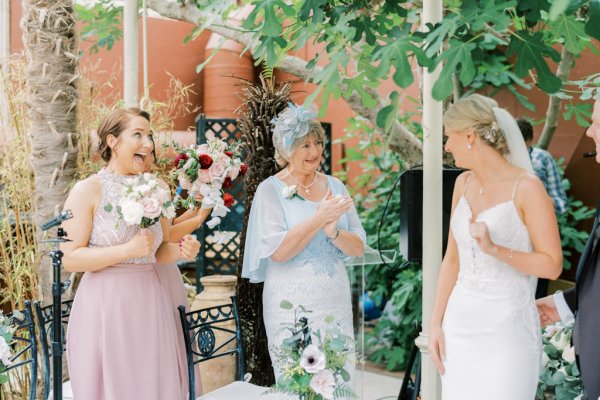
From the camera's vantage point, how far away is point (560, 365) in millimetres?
3256

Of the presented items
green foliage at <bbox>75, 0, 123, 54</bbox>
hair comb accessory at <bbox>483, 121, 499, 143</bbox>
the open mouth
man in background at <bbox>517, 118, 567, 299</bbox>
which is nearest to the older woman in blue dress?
the open mouth

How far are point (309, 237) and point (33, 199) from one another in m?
1.82

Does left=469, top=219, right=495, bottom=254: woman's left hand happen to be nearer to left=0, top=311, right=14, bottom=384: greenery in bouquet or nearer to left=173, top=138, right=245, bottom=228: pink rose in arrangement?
left=173, top=138, right=245, bottom=228: pink rose in arrangement

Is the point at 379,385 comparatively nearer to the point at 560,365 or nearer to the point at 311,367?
the point at 560,365

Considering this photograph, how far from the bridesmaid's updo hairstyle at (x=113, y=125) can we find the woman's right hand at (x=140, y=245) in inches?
17.0

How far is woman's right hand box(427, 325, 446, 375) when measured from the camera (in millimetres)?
2852

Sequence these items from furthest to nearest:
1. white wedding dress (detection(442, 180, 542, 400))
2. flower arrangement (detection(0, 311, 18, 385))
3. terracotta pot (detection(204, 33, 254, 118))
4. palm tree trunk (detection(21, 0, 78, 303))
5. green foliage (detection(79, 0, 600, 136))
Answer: terracotta pot (detection(204, 33, 254, 118)) < palm tree trunk (detection(21, 0, 78, 303)) < flower arrangement (detection(0, 311, 18, 385)) < white wedding dress (detection(442, 180, 542, 400)) < green foliage (detection(79, 0, 600, 136))

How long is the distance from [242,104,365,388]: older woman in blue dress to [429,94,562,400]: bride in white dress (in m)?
0.71

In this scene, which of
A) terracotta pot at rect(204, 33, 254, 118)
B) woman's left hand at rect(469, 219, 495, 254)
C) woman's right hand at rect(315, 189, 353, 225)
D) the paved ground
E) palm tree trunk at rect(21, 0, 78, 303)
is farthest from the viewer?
terracotta pot at rect(204, 33, 254, 118)

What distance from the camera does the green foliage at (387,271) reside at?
607cm

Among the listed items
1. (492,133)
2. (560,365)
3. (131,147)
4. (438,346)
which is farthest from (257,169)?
(560,365)

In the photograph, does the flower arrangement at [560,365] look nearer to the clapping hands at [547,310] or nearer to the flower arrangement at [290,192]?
the clapping hands at [547,310]

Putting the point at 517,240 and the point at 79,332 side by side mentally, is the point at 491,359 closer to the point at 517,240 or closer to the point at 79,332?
the point at 517,240

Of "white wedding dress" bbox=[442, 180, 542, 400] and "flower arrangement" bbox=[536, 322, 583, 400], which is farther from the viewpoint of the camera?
"flower arrangement" bbox=[536, 322, 583, 400]
